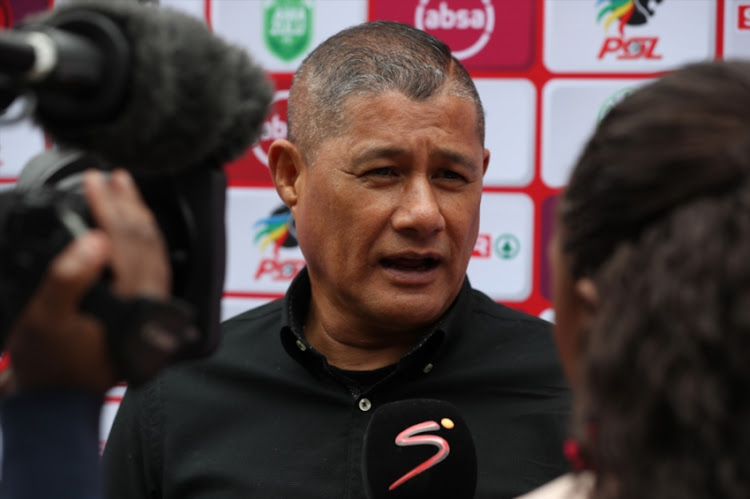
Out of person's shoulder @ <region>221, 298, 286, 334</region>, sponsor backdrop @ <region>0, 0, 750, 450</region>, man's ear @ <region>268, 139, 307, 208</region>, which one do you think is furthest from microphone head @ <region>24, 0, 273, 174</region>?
sponsor backdrop @ <region>0, 0, 750, 450</region>

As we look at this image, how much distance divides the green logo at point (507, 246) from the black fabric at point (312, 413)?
0.30m

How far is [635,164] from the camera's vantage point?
2.36ft

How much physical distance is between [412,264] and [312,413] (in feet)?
1.01

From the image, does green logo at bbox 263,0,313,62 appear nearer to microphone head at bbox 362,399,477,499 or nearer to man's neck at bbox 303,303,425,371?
man's neck at bbox 303,303,425,371

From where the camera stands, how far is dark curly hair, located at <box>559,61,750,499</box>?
2.17 ft

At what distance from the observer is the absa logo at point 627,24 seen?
2016 mm

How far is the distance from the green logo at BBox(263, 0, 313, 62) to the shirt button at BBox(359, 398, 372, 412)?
35.1 inches

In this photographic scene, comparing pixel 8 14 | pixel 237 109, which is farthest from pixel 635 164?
pixel 8 14

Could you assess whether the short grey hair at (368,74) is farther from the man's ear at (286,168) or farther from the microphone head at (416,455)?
the microphone head at (416,455)

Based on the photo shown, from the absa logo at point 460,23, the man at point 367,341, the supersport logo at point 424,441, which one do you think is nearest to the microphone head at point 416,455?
the supersport logo at point 424,441

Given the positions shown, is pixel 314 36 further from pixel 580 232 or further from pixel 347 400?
pixel 580 232

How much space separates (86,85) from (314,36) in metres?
1.47

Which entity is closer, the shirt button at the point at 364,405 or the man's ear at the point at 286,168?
the shirt button at the point at 364,405

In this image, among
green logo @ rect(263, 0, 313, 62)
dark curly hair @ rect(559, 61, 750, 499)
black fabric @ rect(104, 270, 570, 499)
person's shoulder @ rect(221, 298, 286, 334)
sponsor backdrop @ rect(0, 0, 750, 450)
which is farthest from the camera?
green logo @ rect(263, 0, 313, 62)
